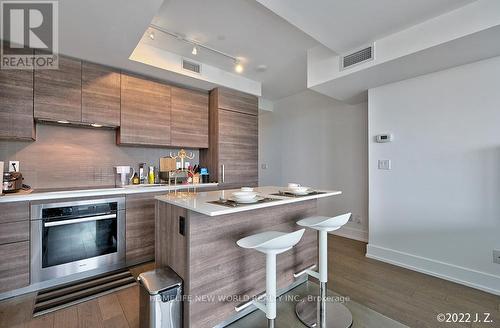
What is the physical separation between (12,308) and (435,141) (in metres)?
4.53

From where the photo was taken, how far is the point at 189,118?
341 cm

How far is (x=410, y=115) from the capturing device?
2721mm

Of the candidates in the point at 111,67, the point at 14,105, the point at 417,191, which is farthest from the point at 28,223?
the point at 417,191

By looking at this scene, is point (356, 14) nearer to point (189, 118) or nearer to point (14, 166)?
point (189, 118)

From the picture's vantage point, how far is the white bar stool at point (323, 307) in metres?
1.69

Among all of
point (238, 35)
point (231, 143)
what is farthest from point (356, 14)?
point (231, 143)

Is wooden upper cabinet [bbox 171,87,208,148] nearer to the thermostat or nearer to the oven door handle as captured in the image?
the oven door handle

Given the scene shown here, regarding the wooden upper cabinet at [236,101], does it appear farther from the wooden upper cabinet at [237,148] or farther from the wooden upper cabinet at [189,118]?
the wooden upper cabinet at [189,118]

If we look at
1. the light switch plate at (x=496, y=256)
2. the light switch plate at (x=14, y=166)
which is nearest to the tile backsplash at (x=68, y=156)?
the light switch plate at (x=14, y=166)

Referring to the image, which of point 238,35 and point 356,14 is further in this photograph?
point 238,35

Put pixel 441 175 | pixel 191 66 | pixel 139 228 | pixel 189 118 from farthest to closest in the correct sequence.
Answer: pixel 189 118 < pixel 191 66 < pixel 139 228 < pixel 441 175

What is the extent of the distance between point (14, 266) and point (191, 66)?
291cm

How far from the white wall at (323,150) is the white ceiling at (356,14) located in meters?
1.62

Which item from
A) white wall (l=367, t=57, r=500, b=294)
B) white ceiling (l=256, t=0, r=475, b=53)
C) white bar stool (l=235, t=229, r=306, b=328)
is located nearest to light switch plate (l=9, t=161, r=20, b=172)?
white bar stool (l=235, t=229, r=306, b=328)
